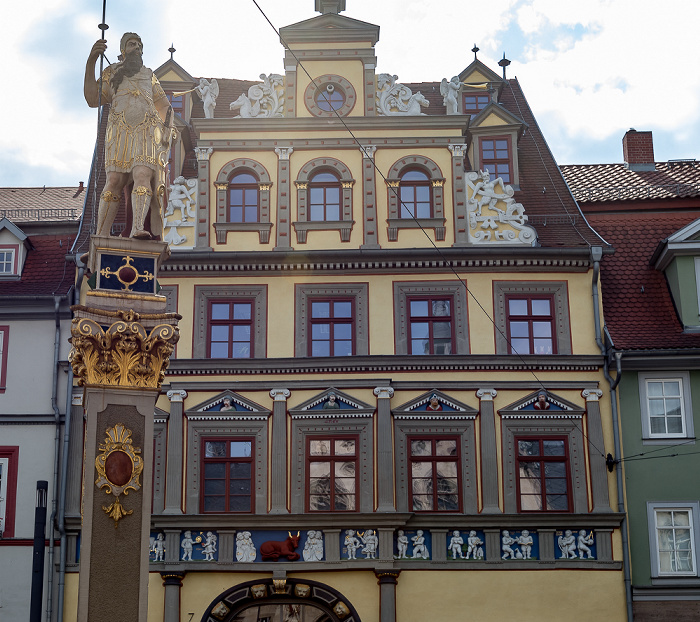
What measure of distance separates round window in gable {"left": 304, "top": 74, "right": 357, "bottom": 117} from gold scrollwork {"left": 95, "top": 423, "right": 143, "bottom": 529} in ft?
48.6

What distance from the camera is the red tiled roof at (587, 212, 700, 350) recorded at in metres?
23.6

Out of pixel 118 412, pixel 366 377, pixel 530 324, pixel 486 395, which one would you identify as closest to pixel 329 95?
pixel 366 377

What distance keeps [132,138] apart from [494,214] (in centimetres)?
1306

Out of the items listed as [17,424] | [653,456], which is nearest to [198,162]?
[17,424]

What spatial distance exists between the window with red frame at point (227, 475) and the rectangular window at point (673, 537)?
312 inches

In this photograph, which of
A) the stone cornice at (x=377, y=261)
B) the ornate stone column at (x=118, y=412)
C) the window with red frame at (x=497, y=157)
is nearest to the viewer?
the ornate stone column at (x=118, y=412)

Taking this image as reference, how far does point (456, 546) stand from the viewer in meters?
22.3

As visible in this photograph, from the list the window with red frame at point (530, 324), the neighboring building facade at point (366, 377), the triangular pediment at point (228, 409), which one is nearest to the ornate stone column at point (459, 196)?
the neighboring building facade at point (366, 377)

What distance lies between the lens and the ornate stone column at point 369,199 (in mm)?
24078

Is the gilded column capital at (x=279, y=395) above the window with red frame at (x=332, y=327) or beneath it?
beneath

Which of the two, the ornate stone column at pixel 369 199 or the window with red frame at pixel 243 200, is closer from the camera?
the ornate stone column at pixel 369 199

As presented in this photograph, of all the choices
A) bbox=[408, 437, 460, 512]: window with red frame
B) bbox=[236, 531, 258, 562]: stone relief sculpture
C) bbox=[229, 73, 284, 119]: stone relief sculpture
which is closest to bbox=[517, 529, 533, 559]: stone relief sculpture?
bbox=[408, 437, 460, 512]: window with red frame

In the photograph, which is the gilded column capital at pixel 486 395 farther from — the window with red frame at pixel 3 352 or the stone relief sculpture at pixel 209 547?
the window with red frame at pixel 3 352

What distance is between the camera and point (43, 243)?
83.6 ft
